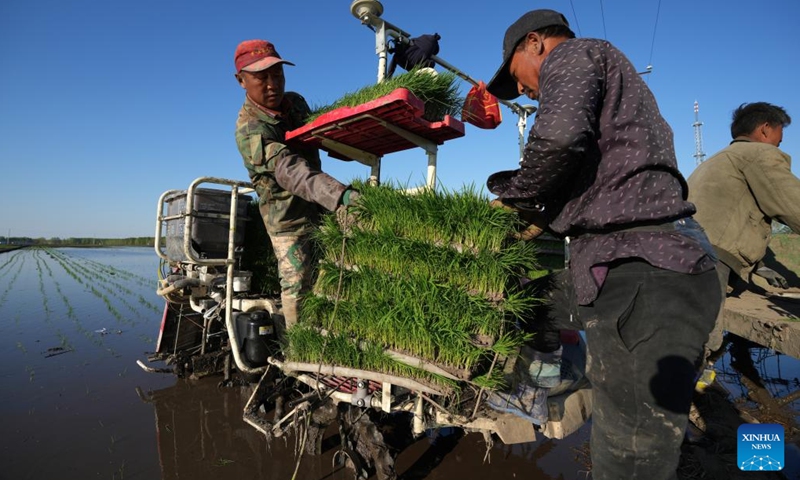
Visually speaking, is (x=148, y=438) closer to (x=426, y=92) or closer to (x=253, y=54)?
(x=253, y=54)

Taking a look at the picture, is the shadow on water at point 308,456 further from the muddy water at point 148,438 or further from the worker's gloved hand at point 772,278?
the worker's gloved hand at point 772,278

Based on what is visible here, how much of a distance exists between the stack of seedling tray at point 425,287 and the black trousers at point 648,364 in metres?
0.63

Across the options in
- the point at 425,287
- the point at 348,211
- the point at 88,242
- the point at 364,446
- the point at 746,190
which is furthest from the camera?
the point at 88,242

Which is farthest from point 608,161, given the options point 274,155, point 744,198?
point 744,198

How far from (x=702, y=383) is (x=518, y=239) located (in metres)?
3.37

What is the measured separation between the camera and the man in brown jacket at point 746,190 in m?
3.04

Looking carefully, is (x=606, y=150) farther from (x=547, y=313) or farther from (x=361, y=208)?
(x=361, y=208)

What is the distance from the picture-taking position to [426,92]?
259 centimetres

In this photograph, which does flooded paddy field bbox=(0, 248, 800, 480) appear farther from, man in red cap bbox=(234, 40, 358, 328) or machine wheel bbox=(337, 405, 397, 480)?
man in red cap bbox=(234, 40, 358, 328)

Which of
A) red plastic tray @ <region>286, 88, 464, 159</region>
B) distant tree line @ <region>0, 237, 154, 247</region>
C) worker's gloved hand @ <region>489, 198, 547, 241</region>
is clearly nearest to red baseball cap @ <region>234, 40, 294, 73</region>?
red plastic tray @ <region>286, 88, 464, 159</region>

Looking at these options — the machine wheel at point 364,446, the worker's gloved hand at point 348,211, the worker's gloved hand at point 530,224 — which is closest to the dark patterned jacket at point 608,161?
the worker's gloved hand at point 530,224

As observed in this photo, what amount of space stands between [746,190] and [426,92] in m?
3.04

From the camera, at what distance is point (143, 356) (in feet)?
20.8

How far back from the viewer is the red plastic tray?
2371mm
